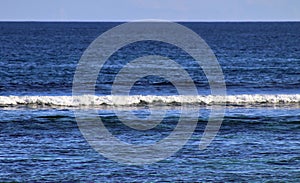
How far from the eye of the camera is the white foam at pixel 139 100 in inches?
1292

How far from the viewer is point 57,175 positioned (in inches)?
739

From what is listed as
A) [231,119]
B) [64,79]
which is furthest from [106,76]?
[231,119]

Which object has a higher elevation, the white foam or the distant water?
the white foam

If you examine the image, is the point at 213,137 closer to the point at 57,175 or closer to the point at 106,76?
the point at 57,175

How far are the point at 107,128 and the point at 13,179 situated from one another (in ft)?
26.3

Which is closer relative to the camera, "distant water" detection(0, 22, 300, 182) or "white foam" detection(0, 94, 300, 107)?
"distant water" detection(0, 22, 300, 182)

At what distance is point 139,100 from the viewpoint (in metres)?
33.6

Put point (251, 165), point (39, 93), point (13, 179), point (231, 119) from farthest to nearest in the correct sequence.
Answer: point (39, 93)
point (231, 119)
point (251, 165)
point (13, 179)

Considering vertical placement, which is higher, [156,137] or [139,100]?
[139,100]

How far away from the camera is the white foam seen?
32.8 meters

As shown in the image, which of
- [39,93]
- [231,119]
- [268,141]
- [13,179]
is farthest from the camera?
[39,93]

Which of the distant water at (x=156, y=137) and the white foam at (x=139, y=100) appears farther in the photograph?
the white foam at (x=139, y=100)

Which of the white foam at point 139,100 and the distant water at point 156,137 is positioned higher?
the white foam at point 139,100

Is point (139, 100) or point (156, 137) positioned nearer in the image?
point (156, 137)
